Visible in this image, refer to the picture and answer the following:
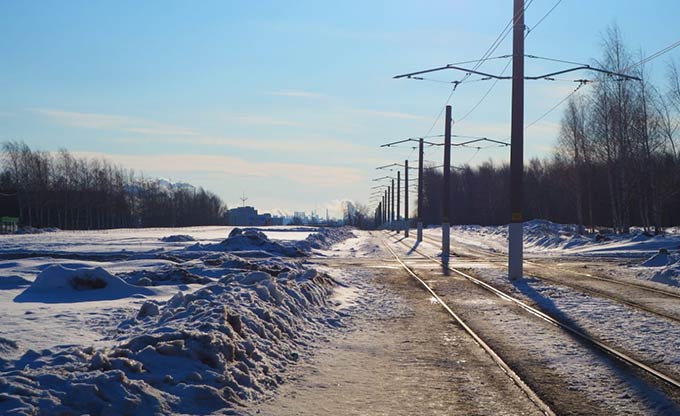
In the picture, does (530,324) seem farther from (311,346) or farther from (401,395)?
(401,395)

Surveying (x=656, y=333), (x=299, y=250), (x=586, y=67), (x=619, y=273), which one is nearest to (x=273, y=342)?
(x=656, y=333)

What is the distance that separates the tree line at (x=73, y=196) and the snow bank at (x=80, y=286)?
301ft

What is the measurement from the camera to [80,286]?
15.2 metres

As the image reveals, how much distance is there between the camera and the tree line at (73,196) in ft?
350

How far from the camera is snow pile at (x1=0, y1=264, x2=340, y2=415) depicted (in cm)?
586

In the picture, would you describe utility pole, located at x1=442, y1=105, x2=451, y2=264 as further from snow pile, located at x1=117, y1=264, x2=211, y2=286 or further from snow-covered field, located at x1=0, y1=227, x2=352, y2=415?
snow-covered field, located at x1=0, y1=227, x2=352, y2=415

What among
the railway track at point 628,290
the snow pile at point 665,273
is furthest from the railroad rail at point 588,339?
the snow pile at point 665,273

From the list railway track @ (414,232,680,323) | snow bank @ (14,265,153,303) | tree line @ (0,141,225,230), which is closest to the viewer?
railway track @ (414,232,680,323)

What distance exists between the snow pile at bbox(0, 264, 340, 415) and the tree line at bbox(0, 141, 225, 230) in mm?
98132

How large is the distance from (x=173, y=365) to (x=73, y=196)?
116 m

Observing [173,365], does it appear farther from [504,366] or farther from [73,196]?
[73,196]

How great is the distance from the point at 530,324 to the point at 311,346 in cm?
418

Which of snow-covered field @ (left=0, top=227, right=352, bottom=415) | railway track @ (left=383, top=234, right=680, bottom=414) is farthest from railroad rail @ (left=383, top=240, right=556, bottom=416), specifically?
snow-covered field @ (left=0, top=227, right=352, bottom=415)

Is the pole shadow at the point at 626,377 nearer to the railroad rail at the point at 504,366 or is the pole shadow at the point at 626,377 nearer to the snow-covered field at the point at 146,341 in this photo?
the railroad rail at the point at 504,366
